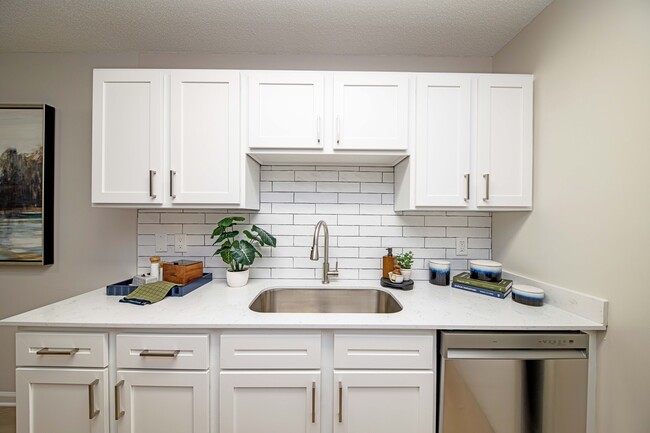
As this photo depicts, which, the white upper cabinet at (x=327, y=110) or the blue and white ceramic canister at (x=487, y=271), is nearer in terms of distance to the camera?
the white upper cabinet at (x=327, y=110)

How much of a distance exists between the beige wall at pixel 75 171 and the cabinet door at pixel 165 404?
0.99 metres

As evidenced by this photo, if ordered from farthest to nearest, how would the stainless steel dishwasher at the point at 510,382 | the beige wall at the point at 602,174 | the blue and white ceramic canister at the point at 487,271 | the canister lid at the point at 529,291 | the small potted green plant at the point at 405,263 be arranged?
the small potted green plant at the point at 405,263 < the blue and white ceramic canister at the point at 487,271 < the canister lid at the point at 529,291 < the stainless steel dishwasher at the point at 510,382 < the beige wall at the point at 602,174

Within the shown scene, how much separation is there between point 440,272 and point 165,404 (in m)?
1.70

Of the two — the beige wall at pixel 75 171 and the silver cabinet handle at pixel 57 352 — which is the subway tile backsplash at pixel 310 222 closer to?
the beige wall at pixel 75 171

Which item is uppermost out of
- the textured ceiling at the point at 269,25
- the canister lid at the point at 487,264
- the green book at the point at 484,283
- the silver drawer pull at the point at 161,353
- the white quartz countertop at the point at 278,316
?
the textured ceiling at the point at 269,25

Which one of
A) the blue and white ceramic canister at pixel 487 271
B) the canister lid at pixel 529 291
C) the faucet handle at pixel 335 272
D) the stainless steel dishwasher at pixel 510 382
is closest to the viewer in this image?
the stainless steel dishwasher at pixel 510 382

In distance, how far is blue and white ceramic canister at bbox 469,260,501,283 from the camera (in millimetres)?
1664

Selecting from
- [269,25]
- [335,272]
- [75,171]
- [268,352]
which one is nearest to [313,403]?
[268,352]

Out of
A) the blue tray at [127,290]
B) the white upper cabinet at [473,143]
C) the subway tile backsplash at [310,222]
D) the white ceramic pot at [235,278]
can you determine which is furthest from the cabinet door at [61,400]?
the white upper cabinet at [473,143]

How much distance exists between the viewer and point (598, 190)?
119cm

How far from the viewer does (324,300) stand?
1846 mm

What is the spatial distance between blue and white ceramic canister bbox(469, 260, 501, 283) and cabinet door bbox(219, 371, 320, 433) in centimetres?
120

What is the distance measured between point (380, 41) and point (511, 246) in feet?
5.32

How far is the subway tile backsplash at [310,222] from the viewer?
1.94 m
